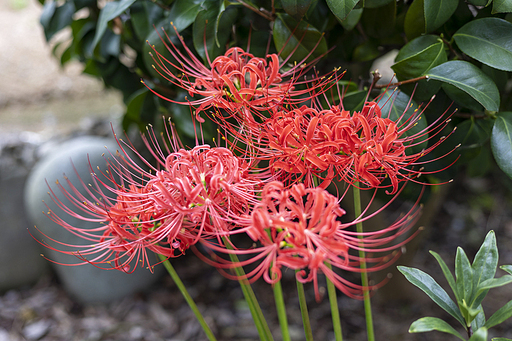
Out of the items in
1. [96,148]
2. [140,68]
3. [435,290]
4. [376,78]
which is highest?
[376,78]

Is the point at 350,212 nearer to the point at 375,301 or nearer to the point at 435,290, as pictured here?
the point at 375,301

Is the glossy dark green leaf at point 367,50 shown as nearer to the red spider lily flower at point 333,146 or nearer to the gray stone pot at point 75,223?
the red spider lily flower at point 333,146

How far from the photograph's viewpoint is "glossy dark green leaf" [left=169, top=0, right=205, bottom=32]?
2.29ft

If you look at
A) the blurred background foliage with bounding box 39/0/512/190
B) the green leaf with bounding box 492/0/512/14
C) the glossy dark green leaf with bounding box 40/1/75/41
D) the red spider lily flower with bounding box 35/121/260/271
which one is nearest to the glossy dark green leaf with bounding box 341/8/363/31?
the blurred background foliage with bounding box 39/0/512/190

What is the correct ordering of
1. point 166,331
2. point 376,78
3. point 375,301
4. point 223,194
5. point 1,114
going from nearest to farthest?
point 223,194, point 376,78, point 166,331, point 375,301, point 1,114

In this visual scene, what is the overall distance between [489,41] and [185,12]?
0.54m

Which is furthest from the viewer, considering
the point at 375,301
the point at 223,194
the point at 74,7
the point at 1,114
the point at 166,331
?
the point at 1,114

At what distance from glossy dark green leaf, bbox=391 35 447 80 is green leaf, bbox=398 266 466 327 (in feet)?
1.06

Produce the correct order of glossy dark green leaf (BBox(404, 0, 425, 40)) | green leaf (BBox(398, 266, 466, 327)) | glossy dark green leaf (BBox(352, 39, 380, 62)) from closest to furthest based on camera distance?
1. green leaf (BBox(398, 266, 466, 327))
2. glossy dark green leaf (BBox(404, 0, 425, 40))
3. glossy dark green leaf (BBox(352, 39, 380, 62))

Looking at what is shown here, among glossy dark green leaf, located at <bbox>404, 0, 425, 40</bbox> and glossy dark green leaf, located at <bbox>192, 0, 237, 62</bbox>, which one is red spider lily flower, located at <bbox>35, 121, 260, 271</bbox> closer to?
glossy dark green leaf, located at <bbox>192, 0, 237, 62</bbox>

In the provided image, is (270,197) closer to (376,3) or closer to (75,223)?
(376,3)

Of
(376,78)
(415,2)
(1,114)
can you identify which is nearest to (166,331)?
(376,78)

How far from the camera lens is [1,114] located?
2156 millimetres

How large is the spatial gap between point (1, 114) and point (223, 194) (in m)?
2.25
